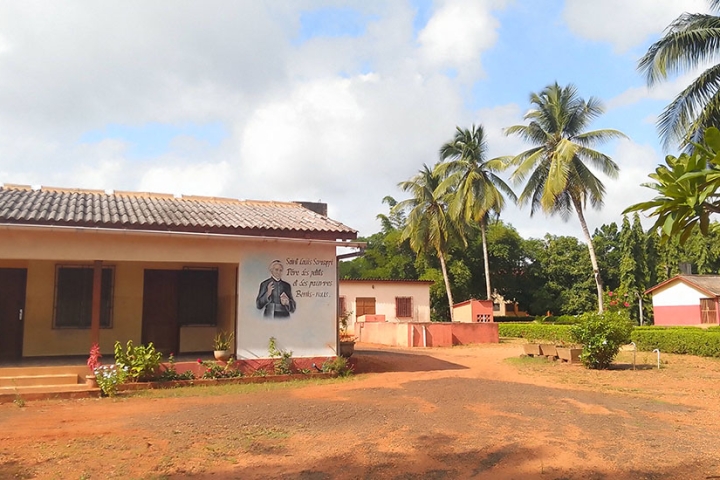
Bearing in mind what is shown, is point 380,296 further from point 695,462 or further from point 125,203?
point 695,462

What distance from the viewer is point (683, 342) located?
1888 cm

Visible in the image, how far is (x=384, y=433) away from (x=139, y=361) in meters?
5.59

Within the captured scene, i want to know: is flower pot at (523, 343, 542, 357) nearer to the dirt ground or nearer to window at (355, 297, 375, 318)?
the dirt ground

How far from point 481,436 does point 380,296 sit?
22.8 meters

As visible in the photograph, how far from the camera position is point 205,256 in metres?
11.8

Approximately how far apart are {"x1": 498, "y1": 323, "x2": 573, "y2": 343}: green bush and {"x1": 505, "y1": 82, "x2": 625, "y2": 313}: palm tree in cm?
207

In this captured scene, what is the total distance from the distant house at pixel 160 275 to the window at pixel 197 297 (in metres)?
0.02

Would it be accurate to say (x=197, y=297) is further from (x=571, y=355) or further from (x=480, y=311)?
(x=480, y=311)

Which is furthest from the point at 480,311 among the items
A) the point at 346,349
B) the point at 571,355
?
the point at 346,349

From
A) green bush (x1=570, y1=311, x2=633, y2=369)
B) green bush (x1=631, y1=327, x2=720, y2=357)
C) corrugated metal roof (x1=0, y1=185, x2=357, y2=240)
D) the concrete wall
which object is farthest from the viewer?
the concrete wall

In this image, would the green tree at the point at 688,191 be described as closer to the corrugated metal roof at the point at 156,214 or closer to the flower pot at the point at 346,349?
the corrugated metal roof at the point at 156,214

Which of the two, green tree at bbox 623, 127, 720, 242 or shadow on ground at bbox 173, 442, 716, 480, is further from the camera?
shadow on ground at bbox 173, 442, 716, 480

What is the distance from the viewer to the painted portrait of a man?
12141 millimetres

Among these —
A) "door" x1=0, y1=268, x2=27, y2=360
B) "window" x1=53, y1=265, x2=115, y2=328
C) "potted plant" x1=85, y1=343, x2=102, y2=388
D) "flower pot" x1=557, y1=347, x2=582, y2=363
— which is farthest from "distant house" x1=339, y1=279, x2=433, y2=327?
"potted plant" x1=85, y1=343, x2=102, y2=388
